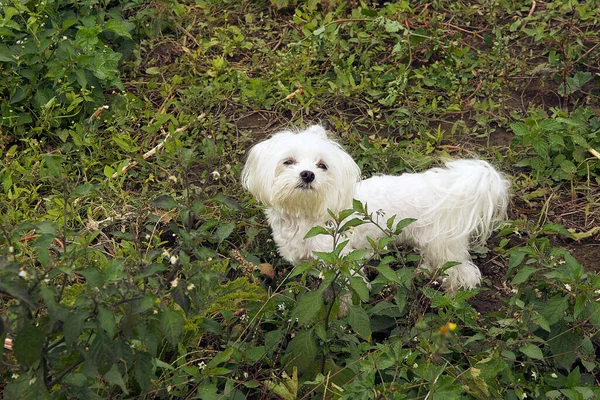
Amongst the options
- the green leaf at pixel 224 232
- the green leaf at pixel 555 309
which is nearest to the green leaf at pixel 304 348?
the green leaf at pixel 224 232

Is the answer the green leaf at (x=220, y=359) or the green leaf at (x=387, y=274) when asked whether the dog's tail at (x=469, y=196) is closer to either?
the green leaf at (x=387, y=274)

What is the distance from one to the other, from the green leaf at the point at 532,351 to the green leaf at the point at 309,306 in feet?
2.50

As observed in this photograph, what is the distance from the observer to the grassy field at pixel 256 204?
237cm

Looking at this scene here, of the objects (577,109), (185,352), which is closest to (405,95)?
(577,109)

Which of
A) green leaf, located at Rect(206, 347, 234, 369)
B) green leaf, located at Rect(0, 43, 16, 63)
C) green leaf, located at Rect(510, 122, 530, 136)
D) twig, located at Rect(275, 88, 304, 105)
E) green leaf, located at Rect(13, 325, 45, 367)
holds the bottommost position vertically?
twig, located at Rect(275, 88, 304, 105)

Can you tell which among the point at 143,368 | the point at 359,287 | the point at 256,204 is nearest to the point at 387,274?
the point at 359,287

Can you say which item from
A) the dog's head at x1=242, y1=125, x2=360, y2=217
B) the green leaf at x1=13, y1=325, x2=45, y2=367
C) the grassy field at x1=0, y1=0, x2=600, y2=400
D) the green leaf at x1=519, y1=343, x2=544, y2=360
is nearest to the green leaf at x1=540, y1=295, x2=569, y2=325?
the grassy field at x1=0, y1=0, x2=600, y2=400

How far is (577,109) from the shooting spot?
4.28 meters

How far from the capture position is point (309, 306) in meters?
2.60

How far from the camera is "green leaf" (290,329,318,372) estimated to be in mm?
2711

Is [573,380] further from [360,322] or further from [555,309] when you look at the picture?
[360,322]

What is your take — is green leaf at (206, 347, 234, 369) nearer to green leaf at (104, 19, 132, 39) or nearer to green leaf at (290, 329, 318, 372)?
green leaf at (290, 329, 318, 372)

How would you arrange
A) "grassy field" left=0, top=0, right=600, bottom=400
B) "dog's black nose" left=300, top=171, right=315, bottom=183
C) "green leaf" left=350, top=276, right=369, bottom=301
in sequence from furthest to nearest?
"dog's black nose" left=300, top=171, right=315, bottom=183 < "green leaf" left=350, top=276, right=369, bottom=301 < "grassy field" left=0, top=0, right=600, bottom=400

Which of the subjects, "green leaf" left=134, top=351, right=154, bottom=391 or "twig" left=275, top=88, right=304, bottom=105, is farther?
"twig" left=275, top=88, right=304, bottom=105
